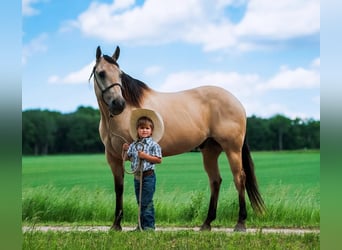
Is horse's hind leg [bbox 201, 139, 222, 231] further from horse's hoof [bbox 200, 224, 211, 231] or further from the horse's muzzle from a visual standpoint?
the horse's muzzle

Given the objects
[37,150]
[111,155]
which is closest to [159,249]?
[111,155]

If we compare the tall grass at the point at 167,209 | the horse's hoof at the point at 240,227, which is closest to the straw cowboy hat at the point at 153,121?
the horse's hoof at the point at 240,227

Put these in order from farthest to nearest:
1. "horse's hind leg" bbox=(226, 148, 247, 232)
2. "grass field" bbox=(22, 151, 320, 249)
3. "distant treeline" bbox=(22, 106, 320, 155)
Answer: "distant treeline" bbox=(22, 106, 320, 155) < "horse's hind leg" bbox=(226, 148, 247, 232) < "grass field" bbox=(22, 151, 320, 249)

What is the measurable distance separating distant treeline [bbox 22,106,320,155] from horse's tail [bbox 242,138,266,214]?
428 cm

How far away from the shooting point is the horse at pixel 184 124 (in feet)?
20.2

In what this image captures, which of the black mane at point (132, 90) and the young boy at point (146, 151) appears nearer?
the young boy at point (146, 151)

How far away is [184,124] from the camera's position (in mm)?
6828

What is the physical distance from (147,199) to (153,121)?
2.94 feet

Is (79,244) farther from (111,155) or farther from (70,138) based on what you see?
(70,138)

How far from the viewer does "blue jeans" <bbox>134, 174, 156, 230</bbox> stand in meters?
5.91

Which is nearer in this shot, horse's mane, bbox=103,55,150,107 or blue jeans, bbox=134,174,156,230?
blue jeans, bbox=134,174,156,230

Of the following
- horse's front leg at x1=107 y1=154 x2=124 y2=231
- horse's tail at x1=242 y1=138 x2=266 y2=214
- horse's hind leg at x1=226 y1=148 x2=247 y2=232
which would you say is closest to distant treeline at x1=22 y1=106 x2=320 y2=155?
horse's tail at x1=242 y1=138 x2=266 y2=214

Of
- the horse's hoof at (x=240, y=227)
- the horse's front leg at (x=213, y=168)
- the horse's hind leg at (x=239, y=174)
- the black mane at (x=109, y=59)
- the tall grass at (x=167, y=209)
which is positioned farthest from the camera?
the tall grass at (x=167, y=209)

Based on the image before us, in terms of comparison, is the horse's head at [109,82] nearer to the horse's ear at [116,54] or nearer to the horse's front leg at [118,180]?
the horse's ear at [116,54]
